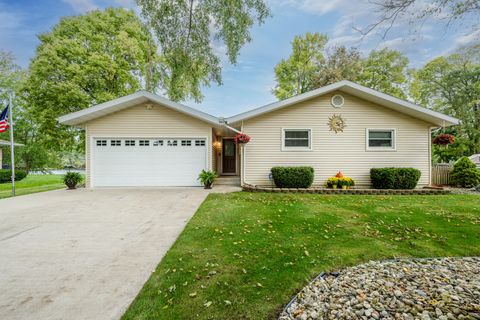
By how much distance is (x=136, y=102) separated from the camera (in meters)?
9.27

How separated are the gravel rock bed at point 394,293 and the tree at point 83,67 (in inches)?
546

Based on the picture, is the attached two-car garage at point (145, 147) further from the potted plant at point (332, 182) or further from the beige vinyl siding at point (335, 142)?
the potted plant at point (332, 182)

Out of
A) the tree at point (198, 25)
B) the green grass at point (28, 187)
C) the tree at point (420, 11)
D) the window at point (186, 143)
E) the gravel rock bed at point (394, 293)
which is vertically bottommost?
the green grass at point (28, 187)

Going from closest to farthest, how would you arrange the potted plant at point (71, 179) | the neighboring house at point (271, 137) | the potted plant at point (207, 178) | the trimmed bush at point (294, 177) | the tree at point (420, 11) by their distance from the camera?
1. the tree at point (420, 11)
2. the trimmed bush at point (294, 177)
3. the potted plant at point (207, 178)
4. the neighboring house at point (271, 137)
5. the potted plant at point (71, 179)

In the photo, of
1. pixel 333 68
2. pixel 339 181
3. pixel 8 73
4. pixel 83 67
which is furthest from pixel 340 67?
pixel 8 73

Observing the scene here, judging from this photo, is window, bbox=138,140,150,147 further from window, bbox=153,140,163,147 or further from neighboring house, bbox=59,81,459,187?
window, bbox=153,140,163,147

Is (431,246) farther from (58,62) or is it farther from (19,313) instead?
(58,62)

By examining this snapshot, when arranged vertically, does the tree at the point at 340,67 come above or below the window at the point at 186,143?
above

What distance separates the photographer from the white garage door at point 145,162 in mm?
9445

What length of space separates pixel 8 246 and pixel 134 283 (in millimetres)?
2648

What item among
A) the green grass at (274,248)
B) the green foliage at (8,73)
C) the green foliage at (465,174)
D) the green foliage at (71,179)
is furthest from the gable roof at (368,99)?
the green foliage at (8,73)

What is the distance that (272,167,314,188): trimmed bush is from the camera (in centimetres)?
847

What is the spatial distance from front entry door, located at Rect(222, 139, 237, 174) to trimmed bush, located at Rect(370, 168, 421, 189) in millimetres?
7454

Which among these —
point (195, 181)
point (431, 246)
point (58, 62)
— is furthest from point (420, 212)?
point (58, 62)
